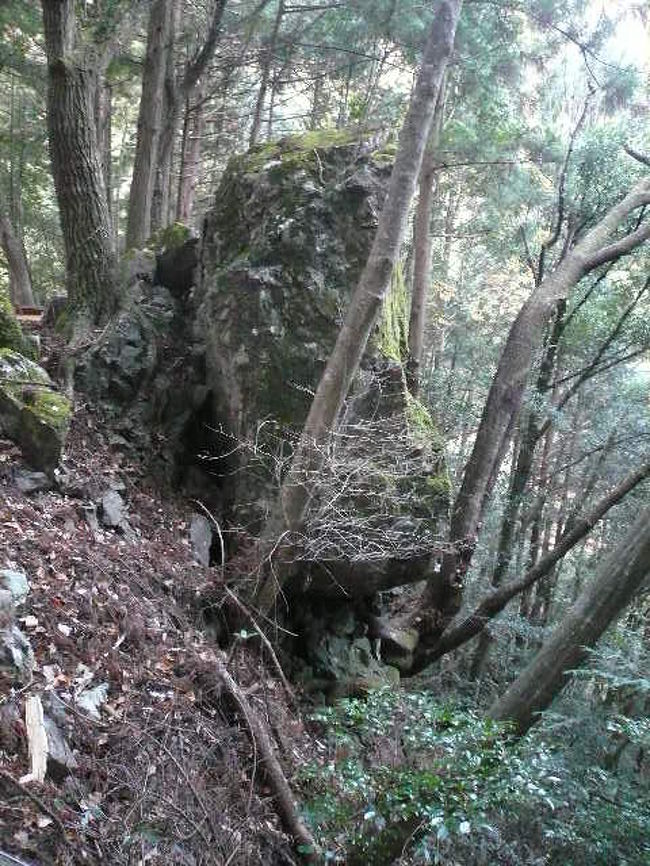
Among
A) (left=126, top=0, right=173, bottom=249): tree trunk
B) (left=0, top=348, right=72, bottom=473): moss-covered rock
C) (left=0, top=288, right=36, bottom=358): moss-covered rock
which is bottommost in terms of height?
(left=0, top=348, right=72, bottom=473): moss-covered rock

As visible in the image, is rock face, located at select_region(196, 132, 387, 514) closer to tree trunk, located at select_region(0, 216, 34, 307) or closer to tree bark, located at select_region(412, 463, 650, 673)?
tree bark, located at select_region(412, 463, 650, 673)

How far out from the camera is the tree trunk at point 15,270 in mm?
11273

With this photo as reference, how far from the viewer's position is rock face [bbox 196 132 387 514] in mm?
6562

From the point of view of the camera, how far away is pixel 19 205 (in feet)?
48.8

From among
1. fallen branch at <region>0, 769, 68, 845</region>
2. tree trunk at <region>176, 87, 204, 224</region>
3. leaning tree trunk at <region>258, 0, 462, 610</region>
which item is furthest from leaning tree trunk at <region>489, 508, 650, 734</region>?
tree trunk at <region>176, 87, 204, 224</region>

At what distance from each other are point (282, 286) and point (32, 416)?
9.17ft

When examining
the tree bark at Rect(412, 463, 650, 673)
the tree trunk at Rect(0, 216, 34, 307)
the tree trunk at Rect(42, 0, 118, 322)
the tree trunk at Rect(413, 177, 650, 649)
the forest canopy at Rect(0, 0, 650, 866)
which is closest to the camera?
the forest canopy at Rect(0, 0, 650, 866)

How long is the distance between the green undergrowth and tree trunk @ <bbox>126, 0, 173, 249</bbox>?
21.0ft

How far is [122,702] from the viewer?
13.4 feet

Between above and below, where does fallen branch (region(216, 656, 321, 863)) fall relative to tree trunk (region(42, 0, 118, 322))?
below

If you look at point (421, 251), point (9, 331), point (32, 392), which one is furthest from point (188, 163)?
point (32, 392)

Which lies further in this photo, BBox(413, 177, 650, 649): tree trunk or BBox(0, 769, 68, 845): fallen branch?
BBox(413, 177, 650, 649): tree trunk

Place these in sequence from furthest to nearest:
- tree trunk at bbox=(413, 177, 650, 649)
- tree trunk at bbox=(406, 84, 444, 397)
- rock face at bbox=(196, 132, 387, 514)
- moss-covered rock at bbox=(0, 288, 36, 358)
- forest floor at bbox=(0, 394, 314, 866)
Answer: tree trunk at bbox=(406, 84, 444, 397), tree trunk at bbox=(413, 177, 650, 649), rock face at bbox=(196, 132, 387, 514), moss-covered rock at bbox=(0, 288, 36, 358), forest floor at bbox=(0, 394, 314, 866)

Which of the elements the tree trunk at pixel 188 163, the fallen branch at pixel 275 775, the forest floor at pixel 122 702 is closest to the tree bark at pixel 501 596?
the forest floor at pixel 122 702
